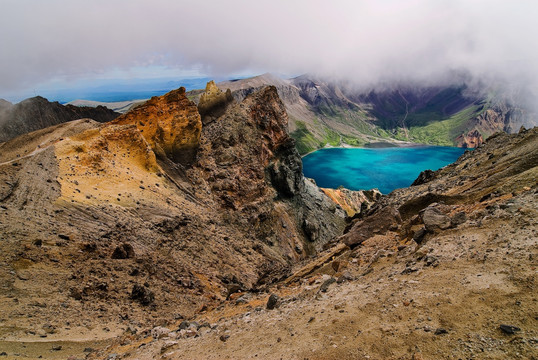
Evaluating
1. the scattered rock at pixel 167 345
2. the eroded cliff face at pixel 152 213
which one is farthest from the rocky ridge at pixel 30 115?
the scattered rock at pixel 167 345

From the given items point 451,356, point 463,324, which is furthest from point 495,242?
point 451,356

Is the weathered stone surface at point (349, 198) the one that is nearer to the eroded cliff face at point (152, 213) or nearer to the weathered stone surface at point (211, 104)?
the eroded cliff face at point (152, 213)

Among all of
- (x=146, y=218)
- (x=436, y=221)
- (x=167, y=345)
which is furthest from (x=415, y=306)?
(x=146, y=218)

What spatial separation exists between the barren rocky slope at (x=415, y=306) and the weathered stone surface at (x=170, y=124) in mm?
27318

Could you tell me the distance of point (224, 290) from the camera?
26.3 metres

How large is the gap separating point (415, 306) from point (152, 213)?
81.3ft

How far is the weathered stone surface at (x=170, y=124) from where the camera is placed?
A: 124 ft

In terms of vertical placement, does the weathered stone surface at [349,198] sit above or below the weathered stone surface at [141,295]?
below

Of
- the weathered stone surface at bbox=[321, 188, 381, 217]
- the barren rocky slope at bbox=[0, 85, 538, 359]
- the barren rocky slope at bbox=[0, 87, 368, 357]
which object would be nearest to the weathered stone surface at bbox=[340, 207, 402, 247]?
the barren rocky slope at bbox=[0, 85, 538, 359]

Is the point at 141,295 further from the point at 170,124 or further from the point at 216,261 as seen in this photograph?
the point at 170,124

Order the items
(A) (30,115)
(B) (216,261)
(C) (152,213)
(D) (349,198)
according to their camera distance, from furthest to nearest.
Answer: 1. (D) (349,198)
2. (A) (30,115)
3. (B) (216,261)
4. (C) (152,213)

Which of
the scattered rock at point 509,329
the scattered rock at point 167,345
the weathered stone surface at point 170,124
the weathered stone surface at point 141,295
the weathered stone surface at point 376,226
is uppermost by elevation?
the weathered stone surface at point 170,124

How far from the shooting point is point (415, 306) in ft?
29.0

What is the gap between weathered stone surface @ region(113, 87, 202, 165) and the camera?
37.8 metres
